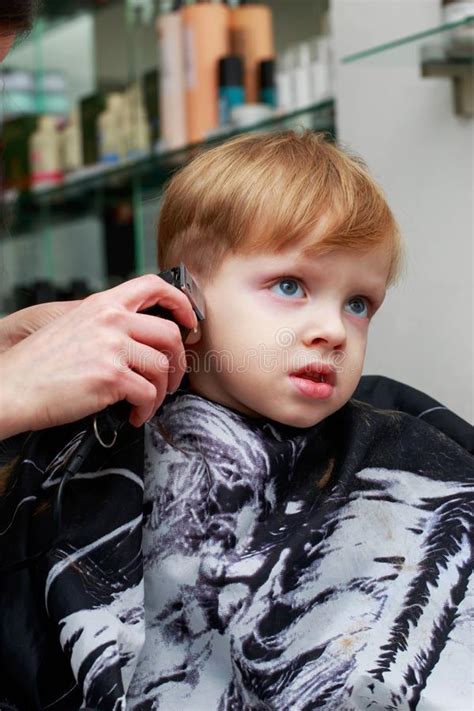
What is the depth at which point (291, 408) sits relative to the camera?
1.24 metres

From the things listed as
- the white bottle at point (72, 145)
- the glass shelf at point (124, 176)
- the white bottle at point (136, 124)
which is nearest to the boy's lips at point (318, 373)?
the glass shelf at point (124, 176)

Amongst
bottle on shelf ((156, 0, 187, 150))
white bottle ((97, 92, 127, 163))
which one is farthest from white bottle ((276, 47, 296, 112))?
white bottle ((97, 92, 127, 163))

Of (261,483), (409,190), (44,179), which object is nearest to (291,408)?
(261,483)

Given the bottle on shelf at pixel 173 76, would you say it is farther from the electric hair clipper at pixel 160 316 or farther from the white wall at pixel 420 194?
the electric hair clipper at pixel 160 316

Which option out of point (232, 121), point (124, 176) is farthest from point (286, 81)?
point (124, 176)

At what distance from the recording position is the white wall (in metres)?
1.71

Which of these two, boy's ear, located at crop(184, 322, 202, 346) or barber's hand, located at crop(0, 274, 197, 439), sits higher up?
barber's hand, located at crop(0, 274, 197, 439)

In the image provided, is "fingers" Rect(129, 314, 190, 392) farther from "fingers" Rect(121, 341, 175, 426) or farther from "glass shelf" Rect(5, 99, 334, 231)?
"glass shelf" Rect(5, 99, 334, 231)

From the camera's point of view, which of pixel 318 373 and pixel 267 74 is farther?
pixel 267 74

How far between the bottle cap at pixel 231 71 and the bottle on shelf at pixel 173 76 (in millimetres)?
168

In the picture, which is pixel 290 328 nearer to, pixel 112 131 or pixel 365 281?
pixel 365 281

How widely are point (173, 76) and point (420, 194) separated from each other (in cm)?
147

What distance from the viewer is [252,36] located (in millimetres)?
2998

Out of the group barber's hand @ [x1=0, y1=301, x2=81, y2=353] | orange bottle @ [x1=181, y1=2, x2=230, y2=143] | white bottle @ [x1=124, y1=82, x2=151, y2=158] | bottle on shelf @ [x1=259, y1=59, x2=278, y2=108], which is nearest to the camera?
barber's hand @ [x1=0, y1=301, x2=81, y2=353]
